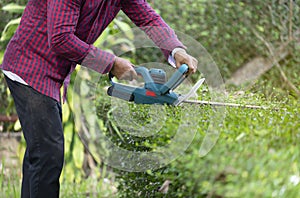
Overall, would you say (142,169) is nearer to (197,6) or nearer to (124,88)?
(124,88)

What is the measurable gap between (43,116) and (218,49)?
152 inches

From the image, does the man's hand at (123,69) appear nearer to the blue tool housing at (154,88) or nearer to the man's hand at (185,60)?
the blue tool housing at (154,88)

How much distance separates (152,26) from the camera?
2719mm

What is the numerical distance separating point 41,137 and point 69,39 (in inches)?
19.6

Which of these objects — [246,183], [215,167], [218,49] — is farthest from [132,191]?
[218,49]

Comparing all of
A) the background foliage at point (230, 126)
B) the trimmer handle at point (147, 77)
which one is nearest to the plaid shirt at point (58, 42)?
the trimmer handle at point (147, 77)

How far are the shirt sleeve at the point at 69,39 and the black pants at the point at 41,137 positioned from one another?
29cm

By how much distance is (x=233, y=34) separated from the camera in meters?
6.21

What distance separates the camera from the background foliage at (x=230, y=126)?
1980 millimetres

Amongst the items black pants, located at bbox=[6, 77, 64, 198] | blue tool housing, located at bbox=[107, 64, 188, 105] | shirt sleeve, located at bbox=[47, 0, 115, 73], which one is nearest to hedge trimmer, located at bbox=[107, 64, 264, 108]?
blue tool housing, located at bbox=[107, 64, 188, 105]

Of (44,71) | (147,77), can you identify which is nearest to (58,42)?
(44,71)

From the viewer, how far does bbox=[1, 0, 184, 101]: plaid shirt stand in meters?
2.28

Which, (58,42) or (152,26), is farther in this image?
(152,26)

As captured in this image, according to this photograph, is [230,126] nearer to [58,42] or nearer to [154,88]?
[154,88]
